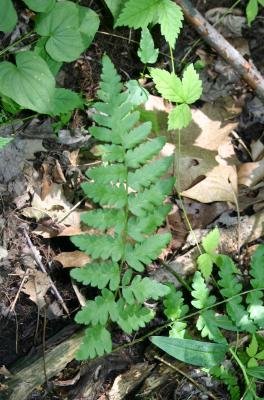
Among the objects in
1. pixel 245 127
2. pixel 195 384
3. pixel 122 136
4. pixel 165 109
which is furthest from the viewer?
pixel 245 127

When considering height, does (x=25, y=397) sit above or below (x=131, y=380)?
above

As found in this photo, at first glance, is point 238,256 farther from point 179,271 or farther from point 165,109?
point 165,109

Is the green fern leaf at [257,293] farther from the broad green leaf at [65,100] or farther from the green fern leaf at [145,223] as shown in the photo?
the broad green leaf at [65,100]

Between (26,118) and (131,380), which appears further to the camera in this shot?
(26,118)

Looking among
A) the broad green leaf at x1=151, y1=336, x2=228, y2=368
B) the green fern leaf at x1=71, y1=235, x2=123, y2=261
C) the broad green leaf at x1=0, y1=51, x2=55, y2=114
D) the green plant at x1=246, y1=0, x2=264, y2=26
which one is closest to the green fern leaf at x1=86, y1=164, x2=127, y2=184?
the green fern leaf at x1=71, y1=235, x2=123, y2=261

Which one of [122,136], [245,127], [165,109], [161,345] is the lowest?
[161,345]

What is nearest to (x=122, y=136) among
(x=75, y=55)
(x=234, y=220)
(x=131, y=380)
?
(x=75, y=55)

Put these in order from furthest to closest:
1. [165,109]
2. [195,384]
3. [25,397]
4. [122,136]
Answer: [165,109]
[195,384]
[25,397]
[122,136]

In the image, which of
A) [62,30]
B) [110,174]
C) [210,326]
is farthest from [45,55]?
[210,326]
